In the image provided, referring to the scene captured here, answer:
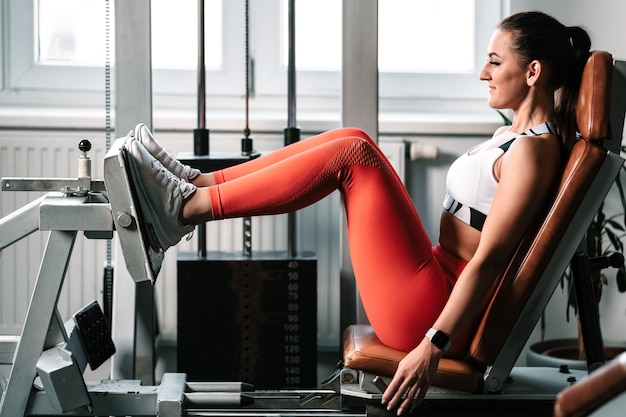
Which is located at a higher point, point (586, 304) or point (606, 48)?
point (606, 48)

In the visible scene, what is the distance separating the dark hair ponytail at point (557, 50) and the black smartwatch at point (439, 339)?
1.58ft

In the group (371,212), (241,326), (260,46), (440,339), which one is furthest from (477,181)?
(260,46)

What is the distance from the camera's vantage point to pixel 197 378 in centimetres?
255

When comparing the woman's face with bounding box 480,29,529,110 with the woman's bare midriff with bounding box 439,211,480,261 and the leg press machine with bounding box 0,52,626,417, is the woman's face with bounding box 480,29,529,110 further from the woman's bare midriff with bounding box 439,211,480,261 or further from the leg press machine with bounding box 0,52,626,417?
the woman's bare midriff with bounding box 439,211,480,261

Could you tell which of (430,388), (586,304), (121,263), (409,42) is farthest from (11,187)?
(409,42)

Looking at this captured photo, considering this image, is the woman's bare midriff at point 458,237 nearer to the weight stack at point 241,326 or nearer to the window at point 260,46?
the weight stack at point 241,326

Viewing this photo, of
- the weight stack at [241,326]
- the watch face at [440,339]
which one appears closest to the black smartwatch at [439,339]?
the watch face at [440,339]

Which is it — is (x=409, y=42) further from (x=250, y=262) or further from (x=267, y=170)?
(x=267, y=170)

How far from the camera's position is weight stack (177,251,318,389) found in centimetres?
254

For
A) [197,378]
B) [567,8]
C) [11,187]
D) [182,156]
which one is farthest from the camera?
[567,8]

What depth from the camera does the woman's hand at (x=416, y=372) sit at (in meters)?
1.77

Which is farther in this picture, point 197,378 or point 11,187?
point 197,378

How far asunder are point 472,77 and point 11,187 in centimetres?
183

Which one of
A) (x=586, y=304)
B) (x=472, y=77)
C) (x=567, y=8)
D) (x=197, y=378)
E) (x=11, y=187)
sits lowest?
(x=197, y=378)
